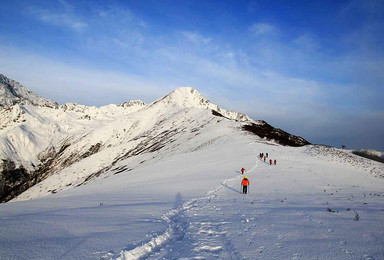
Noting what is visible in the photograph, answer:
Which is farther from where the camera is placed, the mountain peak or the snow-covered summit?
the mountain peak

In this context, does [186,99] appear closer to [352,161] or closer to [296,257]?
[352,161]

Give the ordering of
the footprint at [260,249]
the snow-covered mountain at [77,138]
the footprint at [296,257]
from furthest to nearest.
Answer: the snow-covered mountain at [77,138] < the footprint at [260,249] < the footprint at [296,257]

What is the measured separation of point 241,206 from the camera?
1322 centimetres

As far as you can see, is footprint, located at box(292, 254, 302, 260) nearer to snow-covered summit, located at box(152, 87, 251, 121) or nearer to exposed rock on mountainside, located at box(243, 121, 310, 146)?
exposed rock on mountainside, located at box(243, 121, 310, 146)

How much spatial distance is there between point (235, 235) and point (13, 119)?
198m

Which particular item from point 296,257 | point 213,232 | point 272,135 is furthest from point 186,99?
point 296,257

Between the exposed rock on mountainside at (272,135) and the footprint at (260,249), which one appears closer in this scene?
the footprint at (260,249)

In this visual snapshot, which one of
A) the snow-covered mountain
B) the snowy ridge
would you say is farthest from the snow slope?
the snow-covered mountain

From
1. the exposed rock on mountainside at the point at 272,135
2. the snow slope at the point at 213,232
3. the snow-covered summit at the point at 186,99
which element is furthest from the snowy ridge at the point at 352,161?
the snow-covered summit at the point at 186,99

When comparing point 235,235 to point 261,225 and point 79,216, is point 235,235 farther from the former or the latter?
point 79,216

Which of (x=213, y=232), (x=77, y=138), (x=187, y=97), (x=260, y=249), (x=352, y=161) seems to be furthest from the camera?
(x=187, y=97)

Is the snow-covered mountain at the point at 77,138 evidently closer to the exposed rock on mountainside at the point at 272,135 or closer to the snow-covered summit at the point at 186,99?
the snow-covered summit at the point at 186,99

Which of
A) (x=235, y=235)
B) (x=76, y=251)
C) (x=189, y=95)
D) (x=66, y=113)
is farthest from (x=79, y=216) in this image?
(x=66, y=113)

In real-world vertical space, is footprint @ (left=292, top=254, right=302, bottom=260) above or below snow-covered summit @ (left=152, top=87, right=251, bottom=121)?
below
